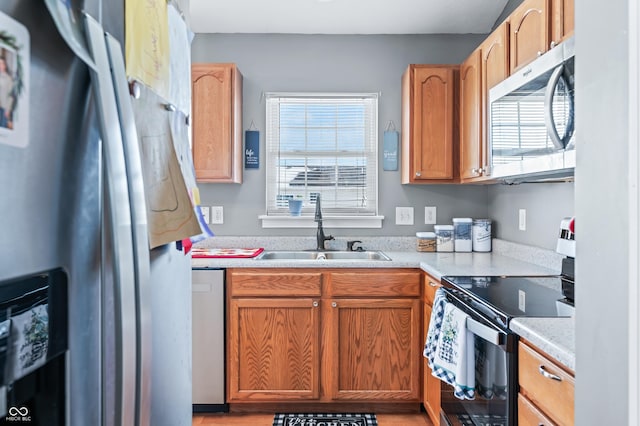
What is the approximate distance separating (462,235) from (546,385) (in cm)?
190

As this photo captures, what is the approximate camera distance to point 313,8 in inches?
117

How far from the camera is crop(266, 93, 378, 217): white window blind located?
3199 millimetres

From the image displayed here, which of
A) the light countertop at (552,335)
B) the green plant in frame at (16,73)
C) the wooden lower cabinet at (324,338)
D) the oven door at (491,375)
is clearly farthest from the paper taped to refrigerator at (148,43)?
the wooden lower cabinet at (324,338)

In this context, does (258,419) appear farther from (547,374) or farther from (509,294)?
(547,374)

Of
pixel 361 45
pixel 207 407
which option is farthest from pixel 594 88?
pixel 361 45

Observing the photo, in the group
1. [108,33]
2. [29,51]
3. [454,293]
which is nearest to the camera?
[29,51]

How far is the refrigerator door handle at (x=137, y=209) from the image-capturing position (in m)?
0.50

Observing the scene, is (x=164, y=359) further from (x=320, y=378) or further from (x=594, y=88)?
(x=320, y=378)

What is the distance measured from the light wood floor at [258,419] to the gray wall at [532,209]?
3.98ft

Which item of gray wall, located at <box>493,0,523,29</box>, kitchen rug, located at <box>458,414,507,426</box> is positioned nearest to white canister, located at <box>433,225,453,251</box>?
kitchen rug, located at <box>458,414,507,426</box>

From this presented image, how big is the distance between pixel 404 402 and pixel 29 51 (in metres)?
2.64

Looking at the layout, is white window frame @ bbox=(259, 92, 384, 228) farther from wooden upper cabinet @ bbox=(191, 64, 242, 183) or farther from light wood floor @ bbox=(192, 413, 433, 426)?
light wood floor @ bbox=(192, 413, 433, 426)

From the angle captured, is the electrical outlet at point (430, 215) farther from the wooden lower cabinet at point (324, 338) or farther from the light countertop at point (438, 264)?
the wooden lower cabinet at point (324, 338)

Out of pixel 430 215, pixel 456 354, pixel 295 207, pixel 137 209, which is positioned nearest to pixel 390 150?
pixel 430 215
